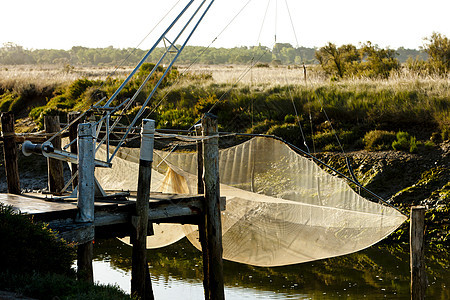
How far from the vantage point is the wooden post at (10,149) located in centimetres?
872

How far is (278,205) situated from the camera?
7.81 metres

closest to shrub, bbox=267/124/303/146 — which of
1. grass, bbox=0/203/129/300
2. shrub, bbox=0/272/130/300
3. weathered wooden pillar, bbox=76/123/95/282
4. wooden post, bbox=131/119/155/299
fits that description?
wooden post, bbox=131/119/155/299

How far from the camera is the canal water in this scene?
9344 millimetres

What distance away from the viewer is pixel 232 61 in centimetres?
6619

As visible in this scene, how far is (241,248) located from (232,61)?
58.8 m

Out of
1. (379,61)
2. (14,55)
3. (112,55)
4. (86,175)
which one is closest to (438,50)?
(379,61)

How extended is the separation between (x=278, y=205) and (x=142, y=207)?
1880mm

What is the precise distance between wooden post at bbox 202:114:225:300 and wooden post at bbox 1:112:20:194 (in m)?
2.97

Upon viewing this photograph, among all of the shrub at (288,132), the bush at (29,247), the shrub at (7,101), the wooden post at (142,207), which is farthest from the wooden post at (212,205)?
the shrub at (7,101)

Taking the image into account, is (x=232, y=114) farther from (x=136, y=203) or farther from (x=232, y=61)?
(x=232, y=61)

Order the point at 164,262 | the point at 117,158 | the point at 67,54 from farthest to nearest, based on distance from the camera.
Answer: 1. the point at 67,54
2. the point at 164,262
3. the point at 117,158

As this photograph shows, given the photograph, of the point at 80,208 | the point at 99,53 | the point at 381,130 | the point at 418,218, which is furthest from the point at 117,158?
the point at 99,53

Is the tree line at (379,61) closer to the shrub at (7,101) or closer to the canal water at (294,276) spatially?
the canal water at (294,276)

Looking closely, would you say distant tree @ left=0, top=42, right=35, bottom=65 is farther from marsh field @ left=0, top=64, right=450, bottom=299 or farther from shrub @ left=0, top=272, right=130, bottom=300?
shrub @ left=0, top=272, right=130, bottom=300
